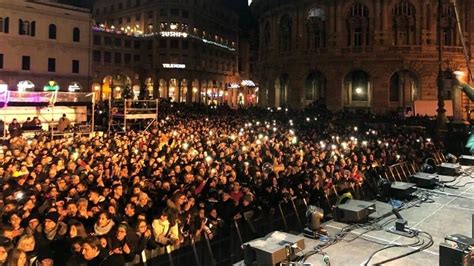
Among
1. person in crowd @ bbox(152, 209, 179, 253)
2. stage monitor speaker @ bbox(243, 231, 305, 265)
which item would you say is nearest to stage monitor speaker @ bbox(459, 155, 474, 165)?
stage monitor speaker @ bbox(243, 231, 305, 265)

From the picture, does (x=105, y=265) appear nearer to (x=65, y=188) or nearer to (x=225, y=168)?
(x=65, y=188)

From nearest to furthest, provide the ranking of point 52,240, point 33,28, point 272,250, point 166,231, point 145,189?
point 272,250 → point 52,240 → point 166,231 → point 145,189 → point 33,28

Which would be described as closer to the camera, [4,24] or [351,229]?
[351,229]

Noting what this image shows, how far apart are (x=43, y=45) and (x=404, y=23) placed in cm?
4633

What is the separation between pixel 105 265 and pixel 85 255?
0.41 m

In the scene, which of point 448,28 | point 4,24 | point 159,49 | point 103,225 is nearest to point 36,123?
point 103,225

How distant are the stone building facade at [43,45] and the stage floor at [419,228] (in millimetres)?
47394

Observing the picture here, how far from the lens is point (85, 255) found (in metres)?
7.18

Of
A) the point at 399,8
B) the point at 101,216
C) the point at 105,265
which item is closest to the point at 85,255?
the point at 105,265

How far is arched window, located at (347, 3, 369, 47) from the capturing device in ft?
157

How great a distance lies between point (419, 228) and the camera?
1089cm

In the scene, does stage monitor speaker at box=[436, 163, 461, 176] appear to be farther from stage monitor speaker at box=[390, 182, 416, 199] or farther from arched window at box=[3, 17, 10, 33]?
arched window at box=[3, 17, 10, 33]

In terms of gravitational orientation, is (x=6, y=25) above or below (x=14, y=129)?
above

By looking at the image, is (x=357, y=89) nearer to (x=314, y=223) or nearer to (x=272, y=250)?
(x=314, y=223)
